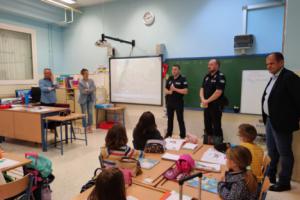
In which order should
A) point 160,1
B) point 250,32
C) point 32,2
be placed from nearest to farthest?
point 250,32 < point 160,1 < point 32,2

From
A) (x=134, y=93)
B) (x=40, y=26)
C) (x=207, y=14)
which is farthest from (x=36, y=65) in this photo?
(x=207, y=14)

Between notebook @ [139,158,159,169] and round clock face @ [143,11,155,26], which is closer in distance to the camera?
notebook @ [139,158,159,169]

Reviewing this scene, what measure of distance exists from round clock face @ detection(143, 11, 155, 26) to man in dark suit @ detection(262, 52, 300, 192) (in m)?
3.54

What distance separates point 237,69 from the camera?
4480 mm

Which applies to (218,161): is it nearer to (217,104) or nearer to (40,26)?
(217,104)

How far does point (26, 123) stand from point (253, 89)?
15.1 ft

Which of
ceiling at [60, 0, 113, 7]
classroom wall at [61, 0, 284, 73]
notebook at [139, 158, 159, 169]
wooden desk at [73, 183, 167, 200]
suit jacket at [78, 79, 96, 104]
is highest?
ceiling at [60, 0, 113, 7]

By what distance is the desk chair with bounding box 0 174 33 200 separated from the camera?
148 cm

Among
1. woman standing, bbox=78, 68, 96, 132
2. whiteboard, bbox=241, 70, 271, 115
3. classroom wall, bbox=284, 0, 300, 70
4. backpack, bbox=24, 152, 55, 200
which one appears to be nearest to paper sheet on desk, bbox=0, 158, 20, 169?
backpack, bbox=24, 152, 55, 200

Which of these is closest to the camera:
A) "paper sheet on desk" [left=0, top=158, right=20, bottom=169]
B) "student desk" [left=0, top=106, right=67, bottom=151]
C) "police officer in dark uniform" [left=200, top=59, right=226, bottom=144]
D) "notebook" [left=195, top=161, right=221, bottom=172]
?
"notebook" [left=195, top=161, right=221, bottom=172]

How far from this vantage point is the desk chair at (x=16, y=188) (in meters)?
1.48

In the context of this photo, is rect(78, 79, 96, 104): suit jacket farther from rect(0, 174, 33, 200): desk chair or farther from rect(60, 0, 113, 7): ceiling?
rect(0, 174, 33, 200): desk chair

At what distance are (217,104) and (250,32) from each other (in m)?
1.71

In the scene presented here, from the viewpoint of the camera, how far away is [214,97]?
3986 mm
